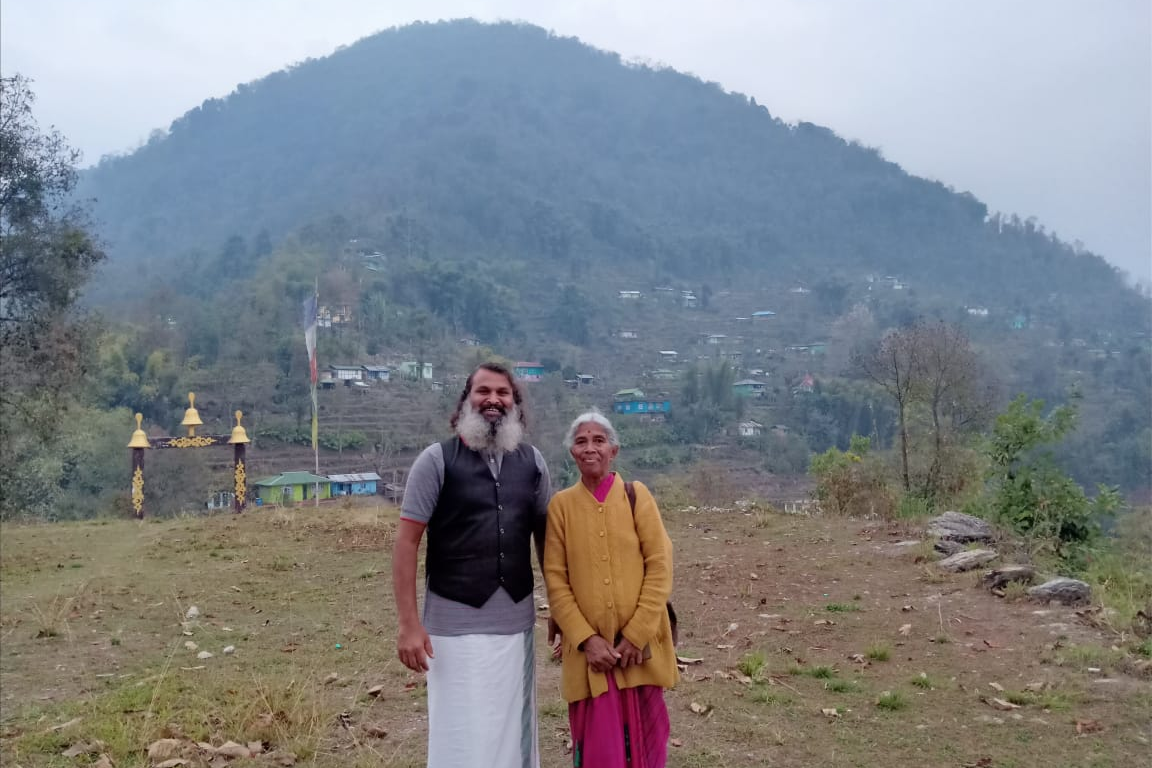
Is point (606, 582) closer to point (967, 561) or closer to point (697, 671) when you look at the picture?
point (697, 671)

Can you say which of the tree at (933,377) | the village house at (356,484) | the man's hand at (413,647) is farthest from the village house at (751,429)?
the man's hand at (413,647)

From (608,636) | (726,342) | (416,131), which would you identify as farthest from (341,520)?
(416,131)

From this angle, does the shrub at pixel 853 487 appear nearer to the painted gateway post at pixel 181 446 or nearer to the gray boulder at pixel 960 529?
the gray boulder at pixel 960 529

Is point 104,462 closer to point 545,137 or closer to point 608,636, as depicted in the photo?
point 608,636

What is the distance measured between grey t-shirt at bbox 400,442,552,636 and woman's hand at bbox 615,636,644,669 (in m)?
0.38

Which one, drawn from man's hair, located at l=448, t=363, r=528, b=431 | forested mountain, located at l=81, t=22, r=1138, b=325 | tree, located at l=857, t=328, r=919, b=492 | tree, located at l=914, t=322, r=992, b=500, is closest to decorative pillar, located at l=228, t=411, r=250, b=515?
tree, located at l=857, t=328, r=919, b=492

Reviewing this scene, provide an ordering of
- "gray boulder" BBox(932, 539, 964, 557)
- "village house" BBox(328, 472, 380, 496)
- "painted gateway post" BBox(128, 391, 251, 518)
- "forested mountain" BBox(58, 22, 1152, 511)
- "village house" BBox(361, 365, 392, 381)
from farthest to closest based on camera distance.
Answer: "village house" BBox(361, 365, 392, 381), "forested mountain" BBox(58, 22, 1152, 511), "village house" BBox(328, 472, 380, 496), "painted gateway post" BBox(128, 391, 251, 518), "gray boulder" BBox(932, 539, 964, 557)

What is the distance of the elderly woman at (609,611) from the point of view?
2887mm

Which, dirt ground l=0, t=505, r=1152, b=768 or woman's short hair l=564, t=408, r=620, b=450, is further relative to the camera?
dirt ground l=0, t=505, r=1152, b=768

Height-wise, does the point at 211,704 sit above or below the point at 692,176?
below

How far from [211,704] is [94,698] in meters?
0.80

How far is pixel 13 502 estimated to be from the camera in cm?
1484

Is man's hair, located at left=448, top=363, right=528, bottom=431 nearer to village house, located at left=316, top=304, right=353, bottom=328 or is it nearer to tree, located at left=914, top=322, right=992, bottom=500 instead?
tree, located at left=914, top=322, right=992, bottom=500

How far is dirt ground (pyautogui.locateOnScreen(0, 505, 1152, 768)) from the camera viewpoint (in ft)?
13.3
